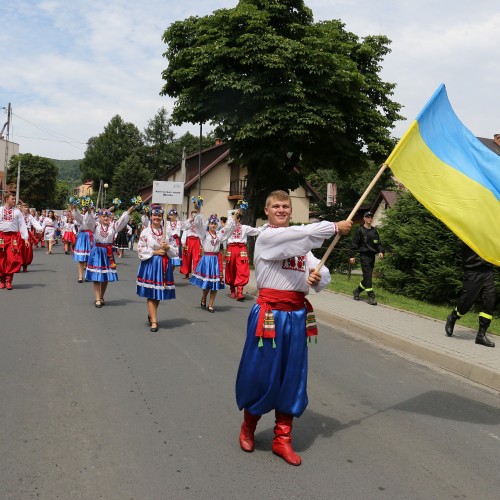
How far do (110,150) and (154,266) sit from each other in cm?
7923

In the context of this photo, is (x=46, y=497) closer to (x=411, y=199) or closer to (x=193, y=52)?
(x=411, y=199)

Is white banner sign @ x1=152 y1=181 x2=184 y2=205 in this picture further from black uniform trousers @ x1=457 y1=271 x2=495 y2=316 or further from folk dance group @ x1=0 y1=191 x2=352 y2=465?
folk dance group @ x1=0 y1=191 x2=352 y2=465

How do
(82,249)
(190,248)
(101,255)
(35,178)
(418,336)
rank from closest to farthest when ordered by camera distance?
1. (418,336)
2. (101,255)
3. (82,249)
4. (190,248)
5. (35,178)

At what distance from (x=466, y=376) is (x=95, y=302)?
725 centimetres

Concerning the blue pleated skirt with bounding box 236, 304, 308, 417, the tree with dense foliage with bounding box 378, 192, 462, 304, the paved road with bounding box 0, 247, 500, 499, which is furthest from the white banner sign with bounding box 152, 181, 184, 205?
the blue pleated skirt with bounding box 236, 304, 308, 417

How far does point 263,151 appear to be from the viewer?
2278 cm

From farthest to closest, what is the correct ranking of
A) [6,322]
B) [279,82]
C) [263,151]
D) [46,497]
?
[263,151]
[279,82]
[6,322]
[46,497]

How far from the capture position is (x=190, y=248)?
16.7 meters

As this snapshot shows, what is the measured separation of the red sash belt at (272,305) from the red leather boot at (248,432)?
0.58 metres

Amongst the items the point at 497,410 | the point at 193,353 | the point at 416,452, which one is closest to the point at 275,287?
the point at 416,452

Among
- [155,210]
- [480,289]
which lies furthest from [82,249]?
[480,289]

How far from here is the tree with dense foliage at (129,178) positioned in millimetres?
75875

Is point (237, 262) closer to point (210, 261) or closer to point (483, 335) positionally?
point (210, 261)

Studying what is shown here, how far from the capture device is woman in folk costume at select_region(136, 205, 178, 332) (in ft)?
28.8
